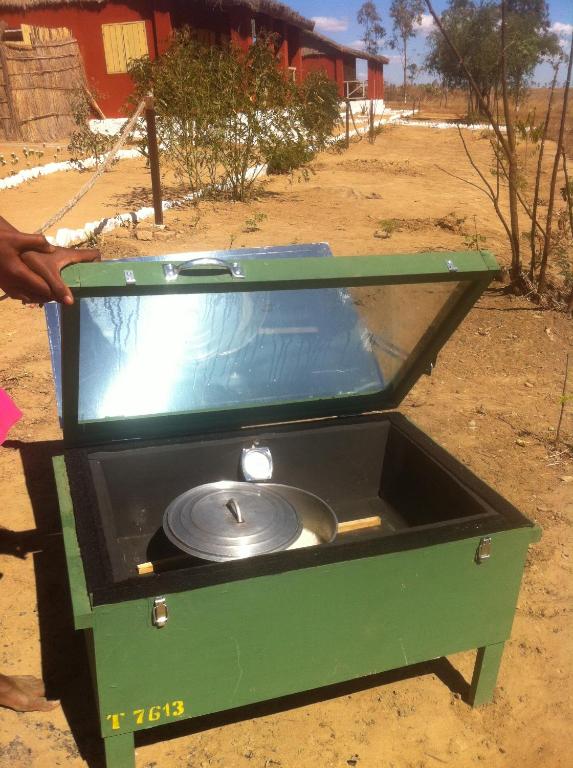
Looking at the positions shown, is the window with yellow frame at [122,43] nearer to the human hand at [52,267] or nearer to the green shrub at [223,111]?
the green shrub at [223,111]

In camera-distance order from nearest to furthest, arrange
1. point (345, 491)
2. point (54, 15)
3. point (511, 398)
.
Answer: point (345, 491), point (511, 398), point (54, 15)

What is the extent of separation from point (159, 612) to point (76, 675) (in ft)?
3.41

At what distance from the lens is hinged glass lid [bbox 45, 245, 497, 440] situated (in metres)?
1.96

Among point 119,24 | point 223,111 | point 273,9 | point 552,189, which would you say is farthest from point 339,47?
point 552,189

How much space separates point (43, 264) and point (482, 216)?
→ 373 inches

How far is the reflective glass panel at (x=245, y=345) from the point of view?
86.2 inches

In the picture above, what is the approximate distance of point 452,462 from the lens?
2.27m

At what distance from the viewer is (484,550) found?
185cm

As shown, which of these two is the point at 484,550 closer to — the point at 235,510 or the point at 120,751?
the point at 235,510

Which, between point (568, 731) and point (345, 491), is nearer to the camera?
point (568, 731)

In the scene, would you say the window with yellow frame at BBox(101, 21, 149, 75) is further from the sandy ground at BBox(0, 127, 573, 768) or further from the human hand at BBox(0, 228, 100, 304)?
the human hand at BBox(0, 228, 100, 304)

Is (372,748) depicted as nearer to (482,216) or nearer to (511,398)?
(511,398)

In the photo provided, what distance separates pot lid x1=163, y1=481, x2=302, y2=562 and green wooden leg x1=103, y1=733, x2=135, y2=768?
1.65 feet

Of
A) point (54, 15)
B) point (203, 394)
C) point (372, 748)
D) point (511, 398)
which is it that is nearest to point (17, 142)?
point (54, 15)
